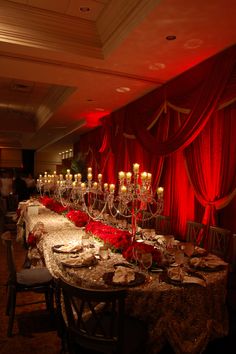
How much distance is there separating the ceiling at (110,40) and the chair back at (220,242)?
2.09 m

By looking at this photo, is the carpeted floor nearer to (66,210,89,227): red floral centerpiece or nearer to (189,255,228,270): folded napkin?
(189,255,228,270): folded napkin

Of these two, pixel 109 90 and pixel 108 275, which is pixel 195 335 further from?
pixel 109 90

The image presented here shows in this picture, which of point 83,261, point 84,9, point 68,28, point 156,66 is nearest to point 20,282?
point 83,261

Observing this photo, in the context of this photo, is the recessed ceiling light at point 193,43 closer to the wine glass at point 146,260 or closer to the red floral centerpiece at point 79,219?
the wine glass at point 146,260

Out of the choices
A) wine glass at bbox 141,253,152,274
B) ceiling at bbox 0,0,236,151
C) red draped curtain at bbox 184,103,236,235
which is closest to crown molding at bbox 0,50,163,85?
ceiling at bbox 0,0,236,151

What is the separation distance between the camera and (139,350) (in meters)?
1.93

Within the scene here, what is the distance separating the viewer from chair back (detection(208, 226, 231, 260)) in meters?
3.24

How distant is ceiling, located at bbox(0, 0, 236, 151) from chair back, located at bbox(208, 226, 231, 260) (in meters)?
2.09

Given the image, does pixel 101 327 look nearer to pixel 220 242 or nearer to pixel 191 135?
pixel 220 242

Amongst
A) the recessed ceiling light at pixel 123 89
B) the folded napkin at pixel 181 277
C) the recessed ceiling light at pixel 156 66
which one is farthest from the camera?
the recessed ceiling light at pixel 123 89

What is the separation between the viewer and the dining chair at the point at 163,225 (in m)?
4.32

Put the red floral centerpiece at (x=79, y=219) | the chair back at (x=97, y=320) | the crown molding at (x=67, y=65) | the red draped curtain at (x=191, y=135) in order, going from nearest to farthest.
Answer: the chair back at (x=97, y=320)
the red draped curtain at (x=191, y=135)
the crown molding at (x=67, y=65)
the red floral centerpiece at (x=79, y=219)

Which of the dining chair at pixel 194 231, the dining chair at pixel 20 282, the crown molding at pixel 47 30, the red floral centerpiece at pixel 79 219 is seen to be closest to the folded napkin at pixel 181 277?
the dining chair at pixel 20 282

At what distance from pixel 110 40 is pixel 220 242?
2.64 meters
